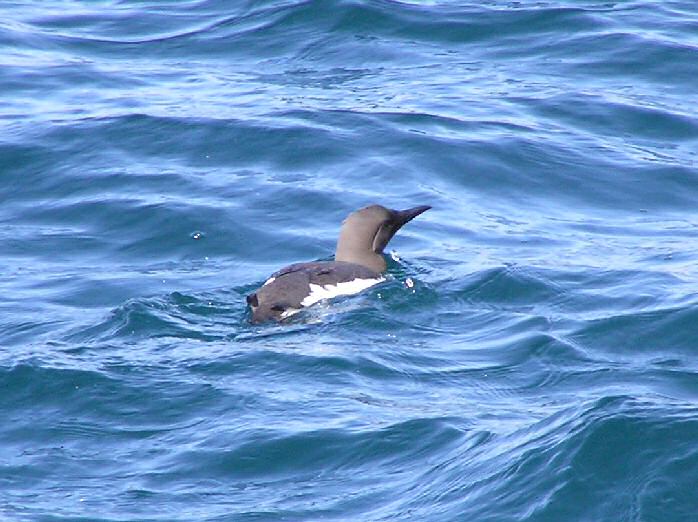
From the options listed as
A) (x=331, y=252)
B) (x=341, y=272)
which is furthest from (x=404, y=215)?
(x=341, y=272)

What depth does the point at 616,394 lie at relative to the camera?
7730mm

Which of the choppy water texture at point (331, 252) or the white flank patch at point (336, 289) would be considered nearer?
the choppy water texture at point (331, 252)

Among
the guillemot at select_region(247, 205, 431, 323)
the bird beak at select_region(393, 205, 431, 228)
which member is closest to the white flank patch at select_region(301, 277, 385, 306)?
the guillemot at select_region(247, 205, 431, 323)

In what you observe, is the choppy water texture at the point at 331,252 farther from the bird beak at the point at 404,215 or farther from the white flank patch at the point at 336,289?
the bird beak at the point at 404,215

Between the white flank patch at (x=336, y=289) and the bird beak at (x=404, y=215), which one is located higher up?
the bird beak at (x=404, y=215)

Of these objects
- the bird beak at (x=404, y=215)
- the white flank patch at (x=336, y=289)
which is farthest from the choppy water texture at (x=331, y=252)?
the bird beak at (x=404, y=215)

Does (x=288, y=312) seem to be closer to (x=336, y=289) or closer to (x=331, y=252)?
(x=336, y=289)

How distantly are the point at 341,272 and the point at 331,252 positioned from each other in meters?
1.35

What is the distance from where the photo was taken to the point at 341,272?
1000 centimetres

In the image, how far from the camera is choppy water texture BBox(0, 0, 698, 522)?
23.4 ft

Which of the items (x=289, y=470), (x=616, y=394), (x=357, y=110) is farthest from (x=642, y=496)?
(x=357, y=110)

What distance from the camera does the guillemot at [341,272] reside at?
9445mm

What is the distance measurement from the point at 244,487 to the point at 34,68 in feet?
33.7

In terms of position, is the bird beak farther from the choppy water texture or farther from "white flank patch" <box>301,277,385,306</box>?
"white flank patch" <box>301,277,385,306</box>
